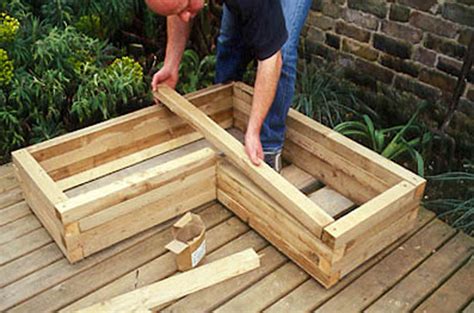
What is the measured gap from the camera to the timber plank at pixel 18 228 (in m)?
2.47

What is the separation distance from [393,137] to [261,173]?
46.3 inches

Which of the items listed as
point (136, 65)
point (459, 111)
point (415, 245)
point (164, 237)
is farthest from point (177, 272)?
point (459, 111)

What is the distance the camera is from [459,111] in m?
3.00

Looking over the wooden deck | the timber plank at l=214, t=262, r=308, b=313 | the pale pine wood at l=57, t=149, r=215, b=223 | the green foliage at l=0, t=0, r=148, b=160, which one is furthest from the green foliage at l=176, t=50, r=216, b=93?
the timber plank at l=214, t=262, r=308, b=313

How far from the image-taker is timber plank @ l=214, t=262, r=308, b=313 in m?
2.15

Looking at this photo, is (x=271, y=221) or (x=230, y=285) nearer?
(x=230, y=285)

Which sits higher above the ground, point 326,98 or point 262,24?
point 262,24

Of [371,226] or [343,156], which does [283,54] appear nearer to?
[343,156]

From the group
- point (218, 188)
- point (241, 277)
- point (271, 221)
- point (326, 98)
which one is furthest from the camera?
point (326, 98)

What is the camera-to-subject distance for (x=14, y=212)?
261cm

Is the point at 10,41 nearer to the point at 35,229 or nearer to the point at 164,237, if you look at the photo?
the point at 35,229

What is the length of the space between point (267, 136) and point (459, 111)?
3.49 ft

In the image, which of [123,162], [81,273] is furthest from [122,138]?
[81,273]

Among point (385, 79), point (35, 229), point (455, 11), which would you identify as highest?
point (455, 11)
